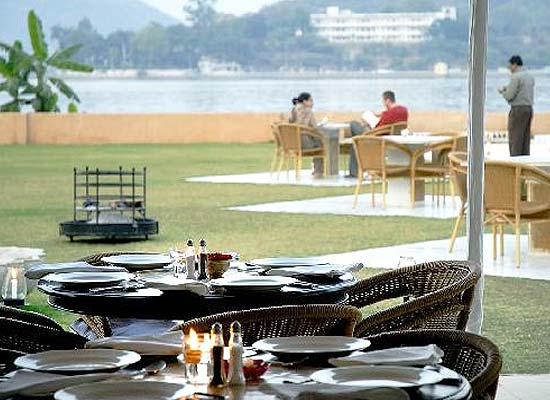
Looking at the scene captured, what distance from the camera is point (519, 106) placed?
1953 centimetres

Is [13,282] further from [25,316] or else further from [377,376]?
[377,376]

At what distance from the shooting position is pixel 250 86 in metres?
98.9

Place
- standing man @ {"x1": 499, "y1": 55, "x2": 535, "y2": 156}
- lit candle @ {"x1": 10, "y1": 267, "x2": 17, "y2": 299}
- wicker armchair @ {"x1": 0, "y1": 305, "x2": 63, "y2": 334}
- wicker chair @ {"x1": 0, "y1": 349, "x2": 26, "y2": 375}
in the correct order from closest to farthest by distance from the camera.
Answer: wicker chair @ {"x1": 0, "y1": 349, "x2": 26, "y2": 375}, wicker armchair @ {"x1": 0, "y1": 305, "x2": 63, "y2": 334}, lit candle @ {"x1": 10, "y1": 267, "x2": 17, "y2": 299}, standing man @ {"x1": 499, "y1": 55, "x2": 535, "y2": 156}

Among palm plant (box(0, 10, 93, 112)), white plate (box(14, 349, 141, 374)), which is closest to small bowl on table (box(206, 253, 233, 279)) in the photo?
white plate (box(14, 349, 141, 374))

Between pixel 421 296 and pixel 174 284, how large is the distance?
824 millimetres

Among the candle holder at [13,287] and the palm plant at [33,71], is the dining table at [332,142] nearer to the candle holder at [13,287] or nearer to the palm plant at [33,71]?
the palm plant at [33,71]

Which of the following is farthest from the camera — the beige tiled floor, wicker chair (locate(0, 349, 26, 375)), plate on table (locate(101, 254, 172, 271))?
the beige tiled floor

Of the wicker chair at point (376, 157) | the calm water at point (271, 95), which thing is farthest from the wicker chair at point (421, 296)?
the calm water at point (271, 95)

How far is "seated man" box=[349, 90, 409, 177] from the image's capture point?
62.7 ft

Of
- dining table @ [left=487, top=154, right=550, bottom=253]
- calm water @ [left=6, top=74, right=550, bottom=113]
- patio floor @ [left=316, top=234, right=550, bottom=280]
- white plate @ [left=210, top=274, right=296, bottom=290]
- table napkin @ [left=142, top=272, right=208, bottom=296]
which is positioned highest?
white plate @ [left=210, top=274, right=296, bottom=290]

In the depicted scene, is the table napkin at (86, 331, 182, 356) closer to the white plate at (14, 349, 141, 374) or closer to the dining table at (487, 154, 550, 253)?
the white plate at (14, 349, 141, 374)

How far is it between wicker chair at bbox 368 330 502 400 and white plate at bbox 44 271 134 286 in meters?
1.37

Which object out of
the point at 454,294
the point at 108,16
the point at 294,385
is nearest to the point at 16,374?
the point at 294,385

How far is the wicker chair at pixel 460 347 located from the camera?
12.1ft
